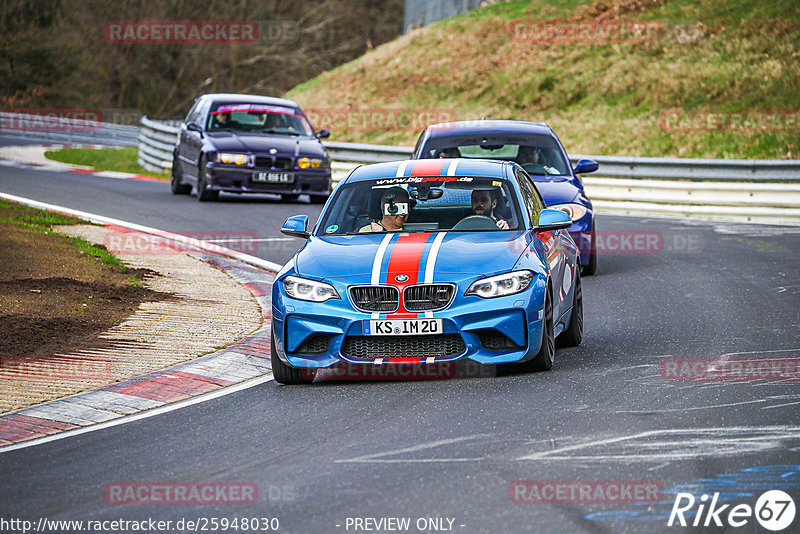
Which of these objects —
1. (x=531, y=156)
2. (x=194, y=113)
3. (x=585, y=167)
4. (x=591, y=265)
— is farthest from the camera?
(x=194, y=113)

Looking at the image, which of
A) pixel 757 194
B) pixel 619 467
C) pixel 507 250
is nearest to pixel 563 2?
pixel 757 194

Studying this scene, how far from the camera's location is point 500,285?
850 cm

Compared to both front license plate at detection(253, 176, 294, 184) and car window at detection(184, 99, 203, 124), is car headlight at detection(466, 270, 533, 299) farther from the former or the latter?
car window at detection(184, 99, 203, 124)

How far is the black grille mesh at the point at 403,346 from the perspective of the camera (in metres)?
8.40

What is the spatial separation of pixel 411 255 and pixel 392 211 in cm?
113

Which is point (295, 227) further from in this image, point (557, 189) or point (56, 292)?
point (557, 189)

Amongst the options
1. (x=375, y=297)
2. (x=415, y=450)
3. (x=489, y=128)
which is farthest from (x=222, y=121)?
(x=415, y=450)

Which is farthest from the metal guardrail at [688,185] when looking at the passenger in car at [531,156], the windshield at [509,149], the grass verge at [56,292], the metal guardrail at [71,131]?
the metal guardrail at [71,131]

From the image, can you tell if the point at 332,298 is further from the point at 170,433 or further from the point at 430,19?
the point at 430,19

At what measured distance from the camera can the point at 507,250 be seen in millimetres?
8859

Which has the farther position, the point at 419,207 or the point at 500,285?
the point at 419,207

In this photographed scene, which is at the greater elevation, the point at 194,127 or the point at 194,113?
the point at 194,113

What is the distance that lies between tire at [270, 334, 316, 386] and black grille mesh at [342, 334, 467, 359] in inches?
18.7

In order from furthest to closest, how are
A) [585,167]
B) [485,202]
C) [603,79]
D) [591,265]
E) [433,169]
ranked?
1. [603,79]
2. [585,167]
3. [591,265]
4. [433,169]
5. [485,202]
